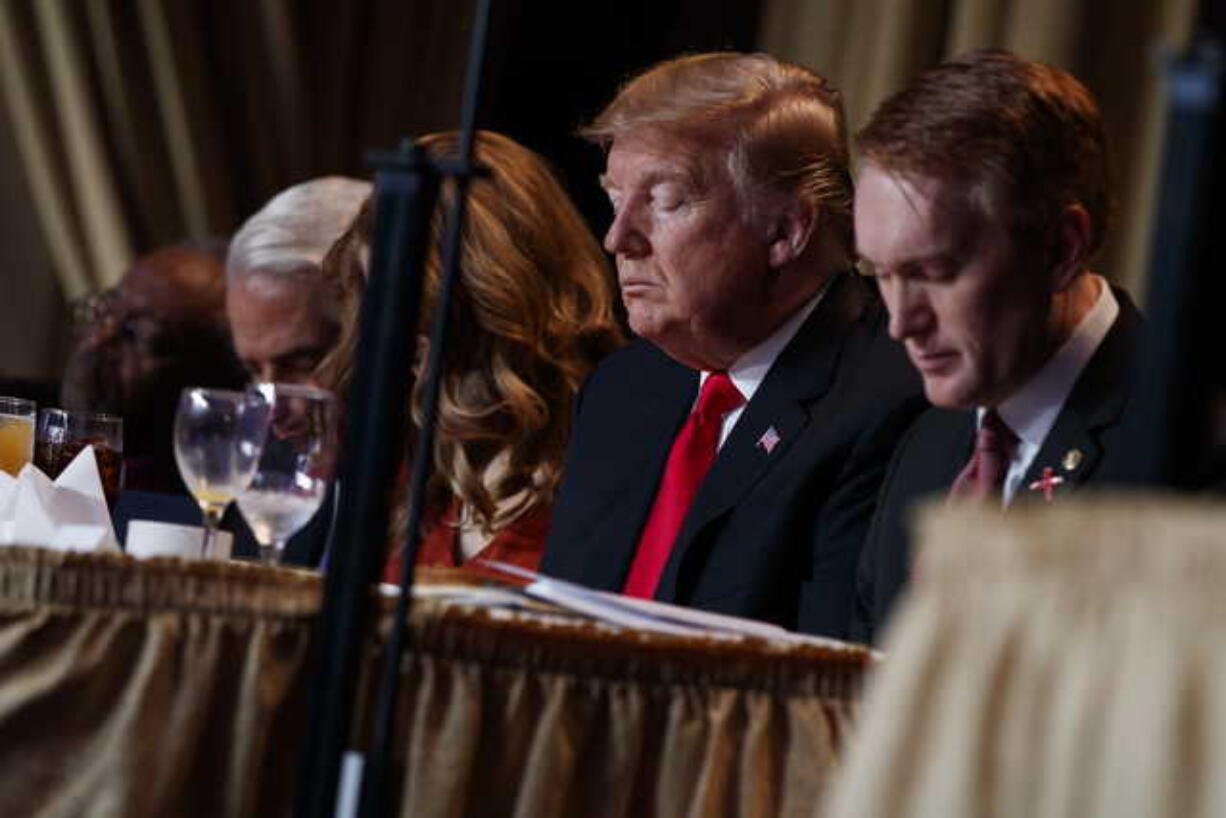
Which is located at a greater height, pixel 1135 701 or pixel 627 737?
pixel 1135 701

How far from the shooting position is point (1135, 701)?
1034mm

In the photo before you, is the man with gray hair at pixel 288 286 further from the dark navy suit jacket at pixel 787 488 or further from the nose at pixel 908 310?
the nose at pixel 908 310

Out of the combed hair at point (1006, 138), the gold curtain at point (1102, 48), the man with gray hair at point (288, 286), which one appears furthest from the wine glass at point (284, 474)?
the gold curtain at point (1102, 48)

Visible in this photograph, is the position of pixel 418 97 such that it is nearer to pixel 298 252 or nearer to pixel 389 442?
pixel 298 252

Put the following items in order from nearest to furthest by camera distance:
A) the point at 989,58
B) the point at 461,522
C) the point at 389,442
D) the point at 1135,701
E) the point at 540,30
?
the point at 1135,701, the point at 389,442, the point at 989,58, the point at 461,522, the point at 540,30

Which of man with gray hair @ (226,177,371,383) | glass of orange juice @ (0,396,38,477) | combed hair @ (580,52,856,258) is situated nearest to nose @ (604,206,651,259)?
combed hair @ (580,52,856,258)

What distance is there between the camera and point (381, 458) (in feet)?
5.15

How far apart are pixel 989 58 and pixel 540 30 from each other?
3229 millimetres

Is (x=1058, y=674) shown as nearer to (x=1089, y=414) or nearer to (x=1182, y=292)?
(x=1182, y=292)

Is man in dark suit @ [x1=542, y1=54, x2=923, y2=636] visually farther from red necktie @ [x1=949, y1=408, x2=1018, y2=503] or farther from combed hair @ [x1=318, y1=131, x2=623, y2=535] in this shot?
red necktie @ [x1=949, y1=408, x2=1018, y2=503]

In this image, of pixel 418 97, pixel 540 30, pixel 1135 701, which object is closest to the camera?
pixel 1135 701

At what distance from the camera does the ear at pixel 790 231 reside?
3.17 meters

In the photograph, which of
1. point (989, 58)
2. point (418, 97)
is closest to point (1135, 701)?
point (989, 58)

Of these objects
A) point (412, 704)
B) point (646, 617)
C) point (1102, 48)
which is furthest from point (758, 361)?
point (1102, 48)
